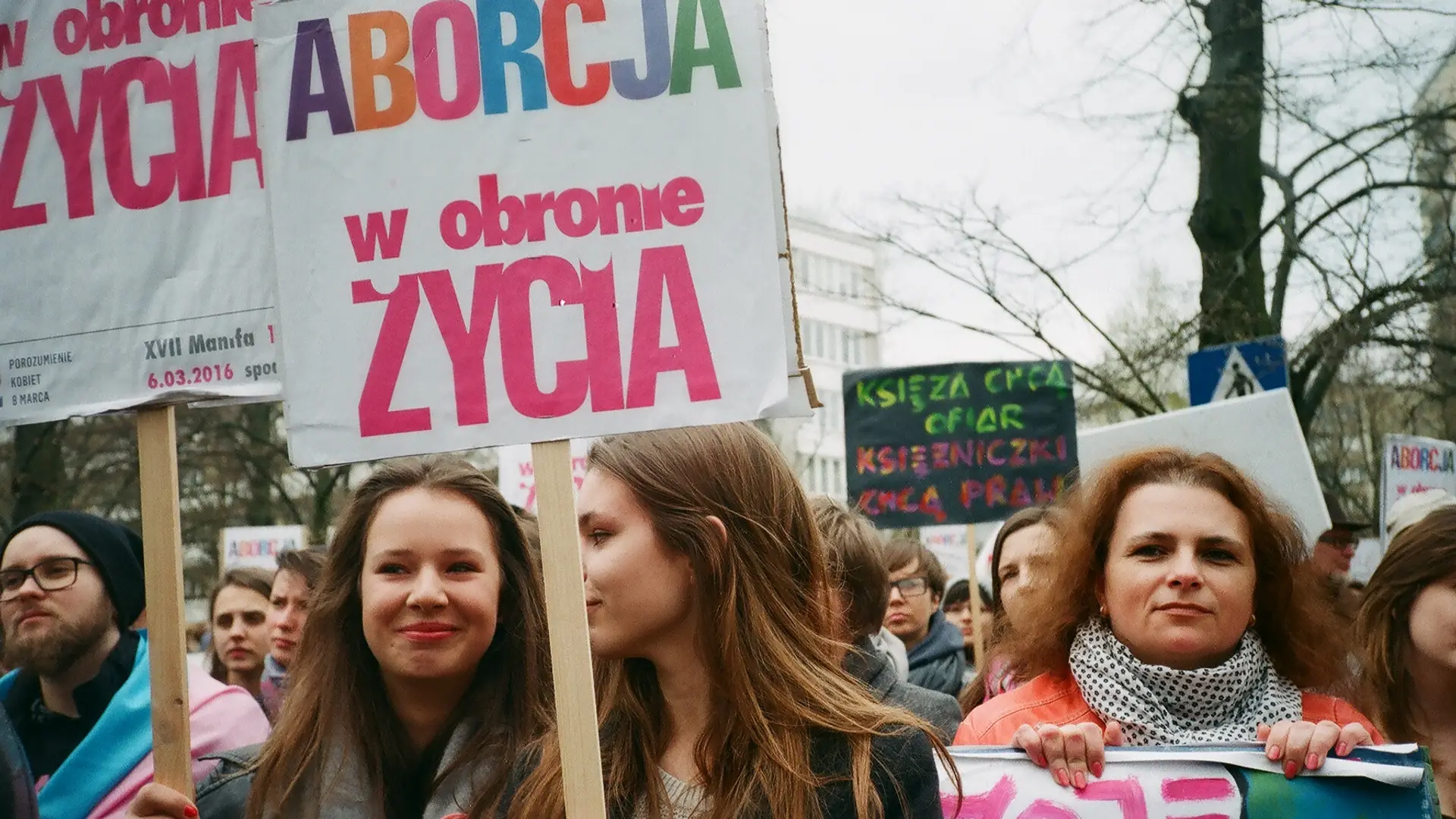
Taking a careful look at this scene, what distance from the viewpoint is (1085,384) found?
479 inches

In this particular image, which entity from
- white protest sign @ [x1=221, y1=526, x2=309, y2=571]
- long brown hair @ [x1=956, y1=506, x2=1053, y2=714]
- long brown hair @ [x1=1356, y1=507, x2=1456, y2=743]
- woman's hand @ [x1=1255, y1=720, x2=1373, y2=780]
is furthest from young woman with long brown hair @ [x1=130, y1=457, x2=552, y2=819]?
white protest sign @ [x1=221, y1=526, x2=309, y2=571]

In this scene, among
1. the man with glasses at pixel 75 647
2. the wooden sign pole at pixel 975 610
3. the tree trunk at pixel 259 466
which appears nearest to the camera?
the man with glasses at pixel 75 647

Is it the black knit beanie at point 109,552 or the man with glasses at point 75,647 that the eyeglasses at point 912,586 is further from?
the black knit beanie at point 109,552

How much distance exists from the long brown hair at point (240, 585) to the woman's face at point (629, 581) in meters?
4.00

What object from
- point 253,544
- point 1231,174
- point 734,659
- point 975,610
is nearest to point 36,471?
point 253,544

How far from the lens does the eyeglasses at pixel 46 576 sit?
439 cm

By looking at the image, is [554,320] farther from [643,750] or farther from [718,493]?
[643,750]

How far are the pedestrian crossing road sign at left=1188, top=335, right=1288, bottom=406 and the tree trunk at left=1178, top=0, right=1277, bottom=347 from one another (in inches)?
84.2

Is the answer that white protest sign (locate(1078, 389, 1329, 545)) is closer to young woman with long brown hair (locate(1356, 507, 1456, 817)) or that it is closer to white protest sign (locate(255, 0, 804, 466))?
young woman with long brown hair (locate(1356, 507, 1456, 817))

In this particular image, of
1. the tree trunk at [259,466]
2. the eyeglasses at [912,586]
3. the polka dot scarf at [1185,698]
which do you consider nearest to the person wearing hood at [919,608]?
the eyeglasses at [912,586]

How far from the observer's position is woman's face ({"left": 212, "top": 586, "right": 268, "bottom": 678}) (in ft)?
21.1

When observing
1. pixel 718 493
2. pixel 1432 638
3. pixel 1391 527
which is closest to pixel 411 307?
pixel 718 493

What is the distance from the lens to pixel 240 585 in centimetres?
662

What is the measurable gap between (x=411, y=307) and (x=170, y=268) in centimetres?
84
